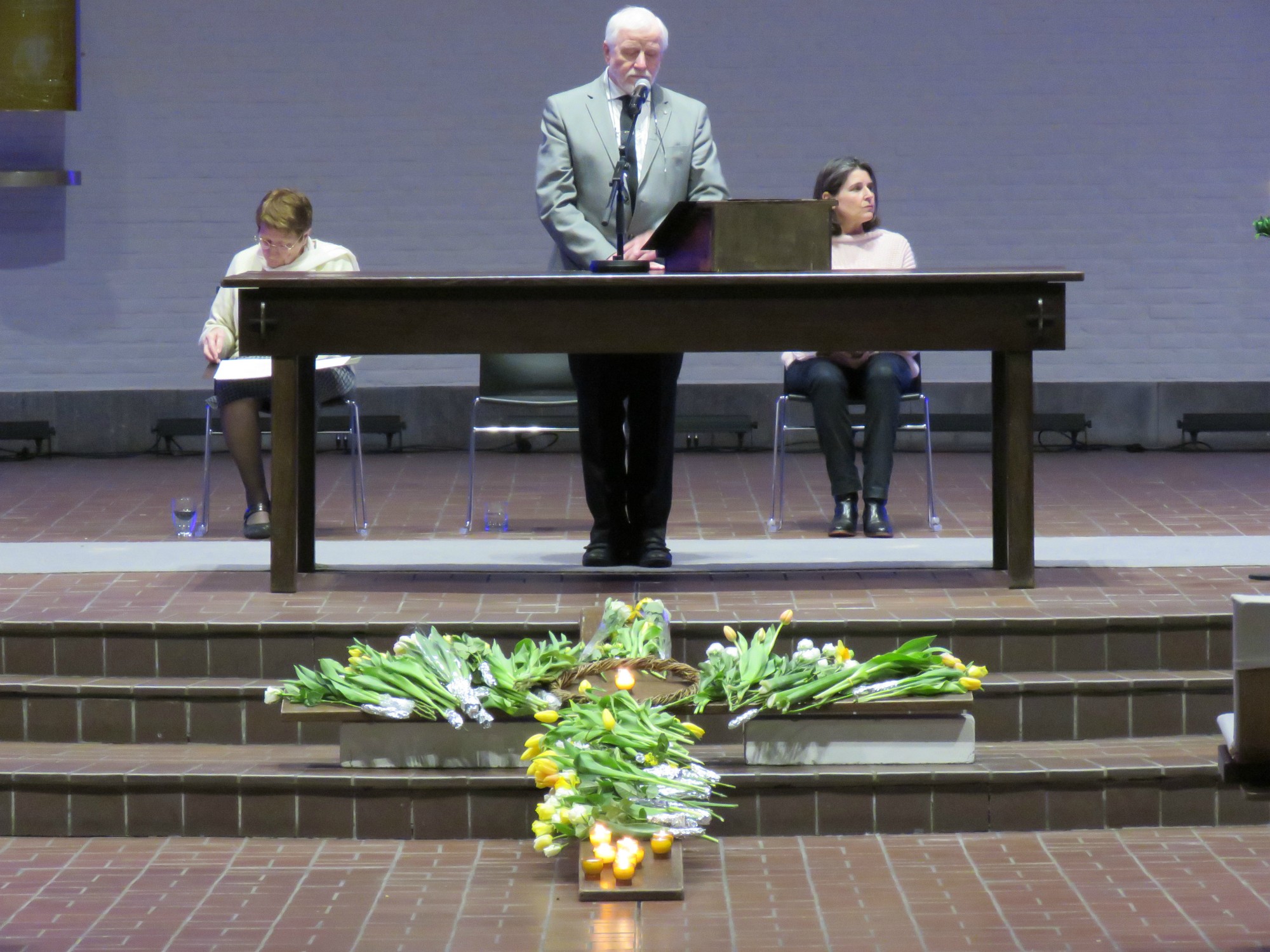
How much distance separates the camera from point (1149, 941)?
3014 mm

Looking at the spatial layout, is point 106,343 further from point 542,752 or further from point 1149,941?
point 1149,941

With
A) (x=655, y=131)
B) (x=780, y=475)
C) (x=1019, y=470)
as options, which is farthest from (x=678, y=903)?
(x=780, y=475)

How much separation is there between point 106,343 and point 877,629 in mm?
5801

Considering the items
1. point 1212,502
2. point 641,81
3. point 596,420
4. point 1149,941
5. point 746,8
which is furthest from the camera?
point 746,8

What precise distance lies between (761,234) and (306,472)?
1443 millimetres

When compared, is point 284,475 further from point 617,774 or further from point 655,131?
point 617,774

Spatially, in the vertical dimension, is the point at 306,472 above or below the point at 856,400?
below

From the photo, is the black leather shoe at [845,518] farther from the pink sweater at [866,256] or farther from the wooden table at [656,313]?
the wooden table at [656,313]

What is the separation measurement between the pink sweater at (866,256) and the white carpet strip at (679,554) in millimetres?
629

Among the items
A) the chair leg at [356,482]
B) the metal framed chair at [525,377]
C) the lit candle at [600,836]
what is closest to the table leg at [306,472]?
the chair leg at [356,482]

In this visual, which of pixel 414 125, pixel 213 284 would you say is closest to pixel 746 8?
pixel 414 125

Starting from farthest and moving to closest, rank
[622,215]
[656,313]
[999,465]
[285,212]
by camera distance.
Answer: [285,212]
[999,465]
[622,215]
[656,313]

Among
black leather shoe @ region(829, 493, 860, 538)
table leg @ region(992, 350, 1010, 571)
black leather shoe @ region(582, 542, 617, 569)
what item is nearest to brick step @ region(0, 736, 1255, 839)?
table leg @ region(992, 350, 1010, 571)

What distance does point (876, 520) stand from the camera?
5.75 metres
